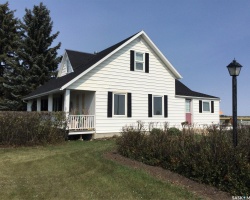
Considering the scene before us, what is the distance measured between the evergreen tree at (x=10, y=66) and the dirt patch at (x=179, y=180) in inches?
921

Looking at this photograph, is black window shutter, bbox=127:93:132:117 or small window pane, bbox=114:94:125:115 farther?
black window shutter, bbox=127:93:132:117

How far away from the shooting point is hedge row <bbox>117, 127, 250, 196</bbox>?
18.2 feet

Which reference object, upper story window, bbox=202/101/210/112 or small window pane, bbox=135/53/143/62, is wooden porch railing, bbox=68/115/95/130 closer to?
small window pane, bbox=135/53/143/62

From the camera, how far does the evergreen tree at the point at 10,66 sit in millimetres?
28297

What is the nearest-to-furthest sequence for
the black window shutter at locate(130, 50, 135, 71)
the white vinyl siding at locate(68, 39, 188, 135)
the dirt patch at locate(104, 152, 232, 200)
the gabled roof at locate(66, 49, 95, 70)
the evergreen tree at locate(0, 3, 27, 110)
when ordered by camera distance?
the dirt patch at locate(104, 152, 232, 200) < the white vinyl siding at locate(68, 39, 188, 135) < the black window shutter at locate(130, 50, 135, 71) < the gabled roof at locate(66, 49, 95, 70) < the evergreen tree at locate(0, 3, 27, 110)

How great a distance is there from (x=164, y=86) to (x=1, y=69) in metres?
25.4

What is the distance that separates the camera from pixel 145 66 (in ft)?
55.9

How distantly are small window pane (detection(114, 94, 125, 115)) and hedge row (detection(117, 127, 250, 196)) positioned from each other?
714 centimetres

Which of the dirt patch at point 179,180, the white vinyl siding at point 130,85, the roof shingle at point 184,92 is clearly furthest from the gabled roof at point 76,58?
the dirt patch at point 179,180

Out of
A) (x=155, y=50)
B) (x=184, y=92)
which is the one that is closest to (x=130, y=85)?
(x=155, y=50)

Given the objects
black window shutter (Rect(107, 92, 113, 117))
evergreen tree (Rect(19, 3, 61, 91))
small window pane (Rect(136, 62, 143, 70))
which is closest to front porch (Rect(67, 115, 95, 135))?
black window shutter (Rect(107, 92, 113, 117))

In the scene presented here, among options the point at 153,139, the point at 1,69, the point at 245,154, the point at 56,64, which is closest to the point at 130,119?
the point at 153,139

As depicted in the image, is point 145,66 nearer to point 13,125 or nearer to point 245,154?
point 13,125

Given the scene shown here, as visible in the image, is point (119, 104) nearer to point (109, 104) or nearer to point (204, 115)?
point (109, 104)
